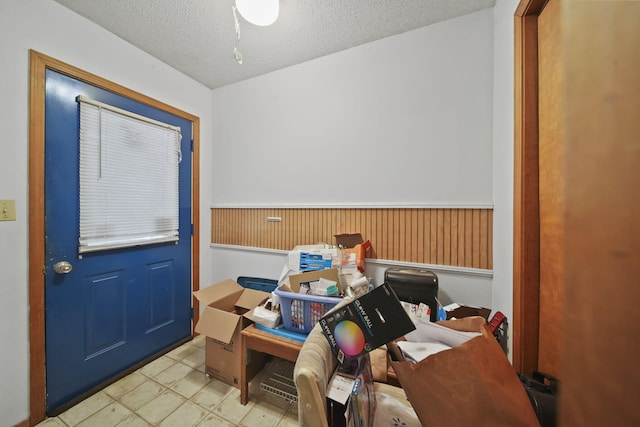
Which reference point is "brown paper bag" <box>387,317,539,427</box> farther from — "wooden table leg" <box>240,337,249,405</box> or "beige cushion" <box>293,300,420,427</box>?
"wooden table leg" <box>240,337,249,405</box>

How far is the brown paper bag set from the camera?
60cm

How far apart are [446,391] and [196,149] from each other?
2621 millimetres

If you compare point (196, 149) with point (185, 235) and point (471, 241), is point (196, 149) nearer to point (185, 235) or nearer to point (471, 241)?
point (185, 235)

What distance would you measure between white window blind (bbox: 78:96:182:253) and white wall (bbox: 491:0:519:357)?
256 centimetres

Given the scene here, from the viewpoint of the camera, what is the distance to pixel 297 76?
2.03 m

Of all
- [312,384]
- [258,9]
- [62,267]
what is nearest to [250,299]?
[62,267]

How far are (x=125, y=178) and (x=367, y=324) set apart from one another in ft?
6.86

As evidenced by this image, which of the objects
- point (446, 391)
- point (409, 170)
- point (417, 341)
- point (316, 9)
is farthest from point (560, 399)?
point (316, 9)

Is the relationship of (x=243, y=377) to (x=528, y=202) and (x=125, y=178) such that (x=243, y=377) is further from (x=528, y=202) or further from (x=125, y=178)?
(x=528, y=202)

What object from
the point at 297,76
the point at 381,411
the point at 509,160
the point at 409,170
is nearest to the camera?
the point at 381,411

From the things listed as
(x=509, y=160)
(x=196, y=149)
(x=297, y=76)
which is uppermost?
(x=297, y=76)

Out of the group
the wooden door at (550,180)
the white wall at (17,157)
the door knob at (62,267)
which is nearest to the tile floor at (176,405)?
the white wall at (17,157)

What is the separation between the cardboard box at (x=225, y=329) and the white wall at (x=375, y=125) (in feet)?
2.92

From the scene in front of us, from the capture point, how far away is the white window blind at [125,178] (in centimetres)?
156
